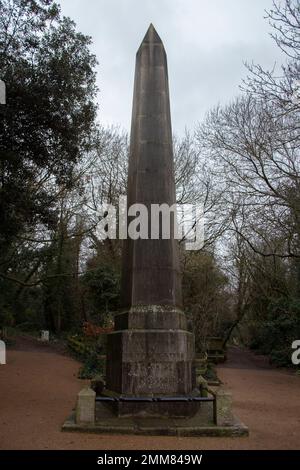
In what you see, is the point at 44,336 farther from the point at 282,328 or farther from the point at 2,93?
the point at 2,93

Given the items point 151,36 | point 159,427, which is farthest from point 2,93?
point 159,427

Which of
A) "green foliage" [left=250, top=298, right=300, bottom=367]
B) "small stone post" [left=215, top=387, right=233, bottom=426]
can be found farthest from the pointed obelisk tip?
"green foliage" [left=250, top=298, right=300, bottom=367]

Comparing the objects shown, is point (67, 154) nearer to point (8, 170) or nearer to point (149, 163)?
point (8, 170)

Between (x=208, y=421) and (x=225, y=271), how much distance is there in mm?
20266

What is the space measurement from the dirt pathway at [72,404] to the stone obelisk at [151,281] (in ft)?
3.37

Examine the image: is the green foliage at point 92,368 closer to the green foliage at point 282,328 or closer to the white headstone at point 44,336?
the green foliage at point 282,328

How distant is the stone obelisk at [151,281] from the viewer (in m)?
6.80

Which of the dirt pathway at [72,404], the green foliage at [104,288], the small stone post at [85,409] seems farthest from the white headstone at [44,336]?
the small stone post at [85,409]

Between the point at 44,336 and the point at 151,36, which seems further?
the point at 44,336

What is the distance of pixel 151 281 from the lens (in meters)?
7.48

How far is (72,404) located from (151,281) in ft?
10.5

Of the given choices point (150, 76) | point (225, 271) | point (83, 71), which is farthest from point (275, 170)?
point (225, 271)

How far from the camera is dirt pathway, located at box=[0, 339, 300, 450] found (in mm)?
5688

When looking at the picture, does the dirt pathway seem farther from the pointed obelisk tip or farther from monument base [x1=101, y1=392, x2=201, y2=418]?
the pointed obelisk tip
